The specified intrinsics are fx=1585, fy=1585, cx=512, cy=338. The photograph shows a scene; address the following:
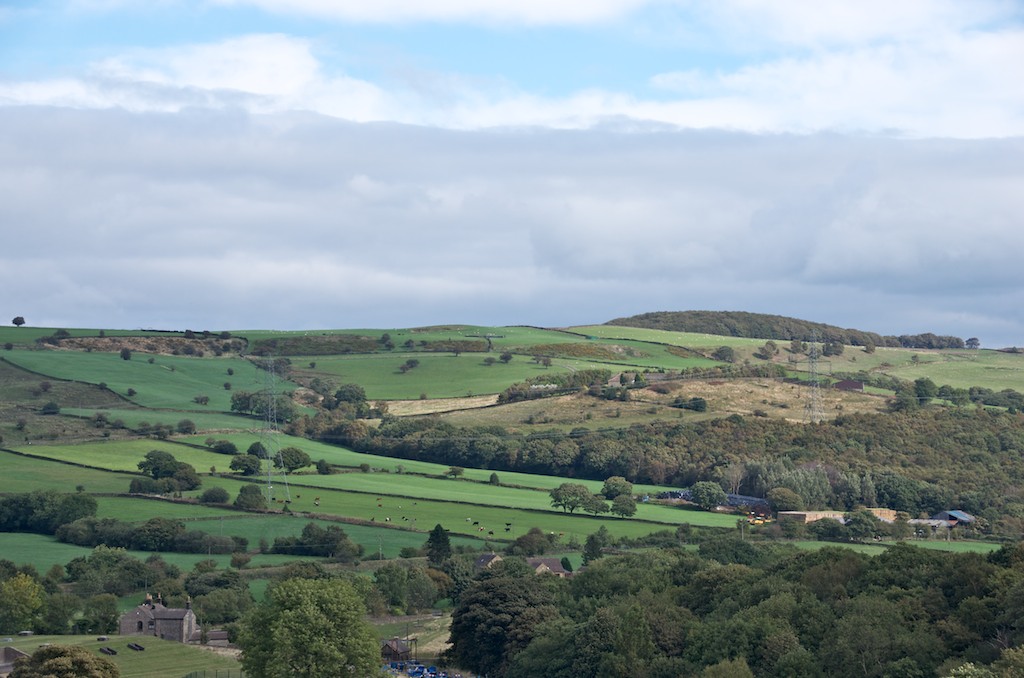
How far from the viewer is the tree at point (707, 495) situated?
155000 millimetres

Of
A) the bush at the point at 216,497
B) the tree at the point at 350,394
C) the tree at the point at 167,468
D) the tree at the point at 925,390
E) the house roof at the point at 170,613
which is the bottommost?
the house roof at the point at 170,613

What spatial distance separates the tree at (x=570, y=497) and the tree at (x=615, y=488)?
346 cm

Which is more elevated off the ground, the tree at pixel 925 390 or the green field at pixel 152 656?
the tree at pixel 925 390

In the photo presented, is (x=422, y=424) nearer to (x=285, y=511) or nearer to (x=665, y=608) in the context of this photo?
(x=285, y=511)

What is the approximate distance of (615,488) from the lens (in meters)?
154

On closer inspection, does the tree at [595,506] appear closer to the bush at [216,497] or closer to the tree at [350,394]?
the bush at [216,497]

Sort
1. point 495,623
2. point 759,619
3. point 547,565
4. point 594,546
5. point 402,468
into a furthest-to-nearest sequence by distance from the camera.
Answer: point 402,468
point 594,546
point 547,565
point 495,623
point 759,619

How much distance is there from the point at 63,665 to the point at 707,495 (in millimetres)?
83592

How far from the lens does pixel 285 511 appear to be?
13812cm

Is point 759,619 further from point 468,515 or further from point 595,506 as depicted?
point 595,506

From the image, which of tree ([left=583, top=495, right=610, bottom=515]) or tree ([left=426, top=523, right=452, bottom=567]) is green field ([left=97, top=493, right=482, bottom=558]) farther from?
tree ([left=583, top=495, right=610, bottom=515])

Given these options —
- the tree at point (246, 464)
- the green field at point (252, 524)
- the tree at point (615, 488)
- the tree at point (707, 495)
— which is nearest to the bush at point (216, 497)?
the green field at point (252, 524)

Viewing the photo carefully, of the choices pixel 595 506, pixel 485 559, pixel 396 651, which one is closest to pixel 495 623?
pixel 396 651

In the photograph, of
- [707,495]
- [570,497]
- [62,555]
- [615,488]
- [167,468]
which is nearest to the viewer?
[62,555]
